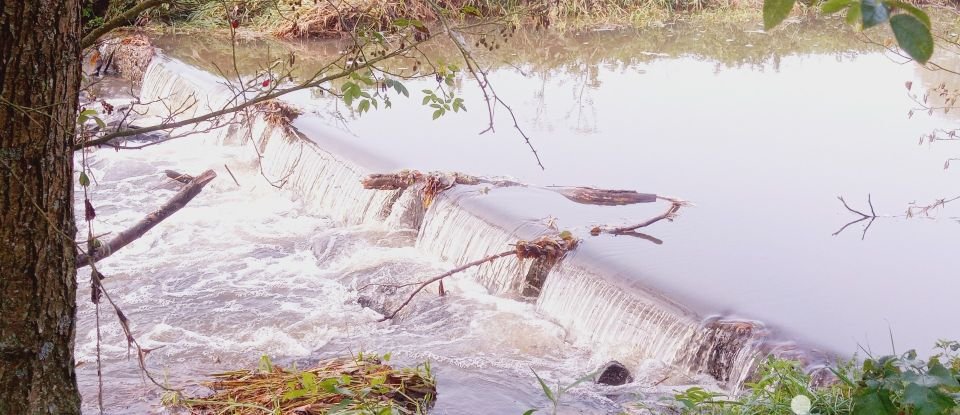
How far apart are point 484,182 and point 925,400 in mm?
4453

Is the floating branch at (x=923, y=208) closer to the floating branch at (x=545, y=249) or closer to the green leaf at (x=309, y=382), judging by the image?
Result: the floating branch at (x=545, y=249)

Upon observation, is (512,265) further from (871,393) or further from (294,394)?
(871,393)

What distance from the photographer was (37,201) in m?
1.93

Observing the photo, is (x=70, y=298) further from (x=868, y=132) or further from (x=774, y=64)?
(x=774, y=64)

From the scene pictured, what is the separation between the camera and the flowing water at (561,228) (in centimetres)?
431

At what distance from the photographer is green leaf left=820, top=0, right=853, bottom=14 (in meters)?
1.08

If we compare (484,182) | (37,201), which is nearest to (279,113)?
(484,182)

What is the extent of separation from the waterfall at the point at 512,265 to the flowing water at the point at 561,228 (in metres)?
0.01

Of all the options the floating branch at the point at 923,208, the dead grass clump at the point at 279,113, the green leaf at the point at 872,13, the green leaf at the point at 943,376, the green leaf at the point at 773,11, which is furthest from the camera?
the dead grass clump at the point at 279,113

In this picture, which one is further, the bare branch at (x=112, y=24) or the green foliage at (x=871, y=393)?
the bare branch at (x=112, y=24)

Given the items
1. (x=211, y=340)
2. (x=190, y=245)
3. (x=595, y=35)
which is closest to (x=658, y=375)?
(x=211, y=340)

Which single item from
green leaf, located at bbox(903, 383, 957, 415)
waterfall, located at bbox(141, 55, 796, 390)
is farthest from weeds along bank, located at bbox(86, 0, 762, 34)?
green leaf, located at bbox(903, 383, 957, 415)

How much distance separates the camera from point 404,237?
620cm

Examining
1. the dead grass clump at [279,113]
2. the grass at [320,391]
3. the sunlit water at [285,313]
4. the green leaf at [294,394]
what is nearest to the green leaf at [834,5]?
the grass at [320,391]
